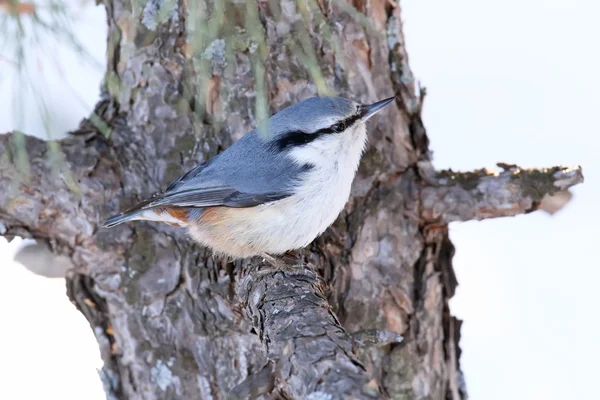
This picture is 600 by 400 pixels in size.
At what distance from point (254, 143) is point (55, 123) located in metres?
0.79

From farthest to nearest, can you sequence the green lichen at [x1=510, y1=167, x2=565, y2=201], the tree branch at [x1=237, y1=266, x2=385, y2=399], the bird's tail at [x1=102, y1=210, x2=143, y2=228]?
the green lichen at [x1=510, y1=167, x2=565, y2=201], the bird's tail at [x1=102, y1=210, x2=143, y2=228], the tree branch at [x1=237, y1=266, x2=385, y2=399]

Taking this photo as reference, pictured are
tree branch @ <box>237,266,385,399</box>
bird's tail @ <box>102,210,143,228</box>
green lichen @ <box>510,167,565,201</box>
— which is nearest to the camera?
tree branch @ <box>237,266,385,399</box>

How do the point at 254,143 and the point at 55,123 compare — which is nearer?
the point at 55,123

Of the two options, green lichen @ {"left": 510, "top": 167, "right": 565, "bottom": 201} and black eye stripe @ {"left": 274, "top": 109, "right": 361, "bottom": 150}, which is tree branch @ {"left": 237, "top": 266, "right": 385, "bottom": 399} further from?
green lichen @ {"left": 510, "top": 167, "right": 565, "bottom": 201}

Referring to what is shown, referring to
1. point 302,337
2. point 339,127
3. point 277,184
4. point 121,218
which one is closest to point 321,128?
point 339,127

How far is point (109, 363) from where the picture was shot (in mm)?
2340

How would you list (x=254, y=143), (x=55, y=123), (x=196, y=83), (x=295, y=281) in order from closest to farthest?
(x=55, y=123) < (x=295, y=281) < (x=254, y=143) < (x=196, y=83)

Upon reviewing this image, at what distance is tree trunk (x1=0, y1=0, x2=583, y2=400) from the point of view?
7.38 feet

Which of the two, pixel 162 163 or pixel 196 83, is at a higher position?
pixel 196 83

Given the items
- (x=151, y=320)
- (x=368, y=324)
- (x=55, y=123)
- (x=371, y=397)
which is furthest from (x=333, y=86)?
(x=371, y=397)

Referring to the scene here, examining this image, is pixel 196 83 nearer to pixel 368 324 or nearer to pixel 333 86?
pixel 333 86

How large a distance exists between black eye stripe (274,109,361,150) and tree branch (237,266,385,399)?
1.26 feet

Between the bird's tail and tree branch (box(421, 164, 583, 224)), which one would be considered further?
tree branch (box(421, 164, 583, 224))

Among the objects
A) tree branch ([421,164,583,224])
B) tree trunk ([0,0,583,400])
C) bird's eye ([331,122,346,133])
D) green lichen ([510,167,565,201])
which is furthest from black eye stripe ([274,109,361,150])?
green lichen ([510,167,565,201])
